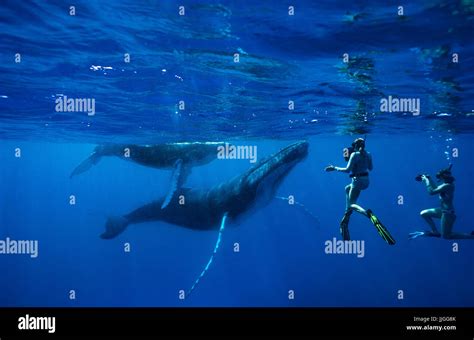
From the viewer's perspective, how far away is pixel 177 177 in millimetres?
15688

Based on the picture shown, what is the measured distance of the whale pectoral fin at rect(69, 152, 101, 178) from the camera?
17.5m

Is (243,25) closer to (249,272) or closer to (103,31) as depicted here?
(103,31)

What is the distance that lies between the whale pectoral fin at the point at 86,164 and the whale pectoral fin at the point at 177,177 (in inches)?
154

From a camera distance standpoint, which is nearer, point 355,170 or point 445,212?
point 355,170

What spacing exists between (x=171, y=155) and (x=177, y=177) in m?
1.57

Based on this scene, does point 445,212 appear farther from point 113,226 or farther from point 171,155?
point 113,226

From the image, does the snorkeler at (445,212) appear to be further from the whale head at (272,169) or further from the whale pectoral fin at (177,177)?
the whale pectoral fin at (177,177)

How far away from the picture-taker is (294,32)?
37.1 feet

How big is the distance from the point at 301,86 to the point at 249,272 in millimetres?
58981
